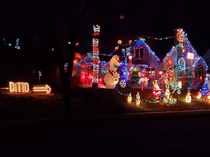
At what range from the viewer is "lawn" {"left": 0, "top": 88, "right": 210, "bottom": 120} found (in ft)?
41.8

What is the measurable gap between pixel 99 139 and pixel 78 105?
646 centimetres

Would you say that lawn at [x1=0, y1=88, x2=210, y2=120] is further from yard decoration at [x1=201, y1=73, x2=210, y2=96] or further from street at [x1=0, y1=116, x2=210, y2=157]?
street at [x1=0, y1=116, x2=210, y2=157]

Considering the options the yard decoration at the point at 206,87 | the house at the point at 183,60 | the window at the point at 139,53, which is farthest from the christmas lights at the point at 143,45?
the yard decoration at the point at 206,87

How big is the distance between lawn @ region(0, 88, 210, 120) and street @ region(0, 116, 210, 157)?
1.83m

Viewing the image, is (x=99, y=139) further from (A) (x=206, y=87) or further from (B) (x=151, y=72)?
(B) (x=151, y=72)

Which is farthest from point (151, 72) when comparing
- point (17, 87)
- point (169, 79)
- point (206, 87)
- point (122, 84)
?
point (17, 87)

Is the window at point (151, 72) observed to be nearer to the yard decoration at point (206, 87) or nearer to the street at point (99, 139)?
the yard decoration at point (206, 87)

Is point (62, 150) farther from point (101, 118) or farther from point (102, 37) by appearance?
point (102, 37)

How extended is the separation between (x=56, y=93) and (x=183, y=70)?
13485 millimetres

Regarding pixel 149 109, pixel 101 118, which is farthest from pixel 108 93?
pixel 101 118

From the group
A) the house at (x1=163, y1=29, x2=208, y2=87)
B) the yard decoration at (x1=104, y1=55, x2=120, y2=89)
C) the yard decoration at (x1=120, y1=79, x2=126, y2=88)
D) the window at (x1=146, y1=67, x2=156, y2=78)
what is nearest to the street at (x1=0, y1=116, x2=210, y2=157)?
the yard decoration at (x1=104, y1=55, x2=120, y2=89)

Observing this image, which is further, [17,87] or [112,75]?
[112,75]

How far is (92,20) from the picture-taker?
1709 cm

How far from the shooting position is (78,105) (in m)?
14.4
